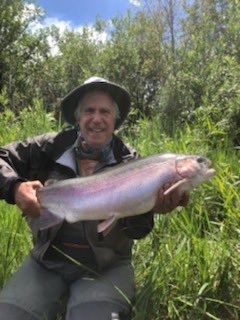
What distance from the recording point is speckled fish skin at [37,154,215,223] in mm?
2689

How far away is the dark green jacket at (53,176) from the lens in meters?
3.05

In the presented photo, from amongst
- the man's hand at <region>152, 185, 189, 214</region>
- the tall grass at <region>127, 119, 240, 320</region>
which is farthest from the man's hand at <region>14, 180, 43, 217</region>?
the tall grass at <region>127, 119, 240, 320</region>

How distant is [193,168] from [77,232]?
0.80m

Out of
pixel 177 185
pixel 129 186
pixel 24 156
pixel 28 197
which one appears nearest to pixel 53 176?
pixel 24 156

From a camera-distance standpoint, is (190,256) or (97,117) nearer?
(97,117)

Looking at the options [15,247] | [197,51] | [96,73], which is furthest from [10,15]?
[15,247]

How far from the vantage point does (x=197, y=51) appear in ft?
26.1

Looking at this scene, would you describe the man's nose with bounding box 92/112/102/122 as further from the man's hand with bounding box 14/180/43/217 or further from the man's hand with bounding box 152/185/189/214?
the man's hand with bounding box 152/185/189/214

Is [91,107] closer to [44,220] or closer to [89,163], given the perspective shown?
[89,163]

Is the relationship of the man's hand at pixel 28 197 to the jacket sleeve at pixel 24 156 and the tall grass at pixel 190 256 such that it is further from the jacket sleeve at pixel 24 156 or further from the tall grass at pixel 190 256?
the tall grass at pixel 190 256

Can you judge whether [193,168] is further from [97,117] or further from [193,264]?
[193,264]

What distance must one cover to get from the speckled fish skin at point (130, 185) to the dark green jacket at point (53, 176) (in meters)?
0.31

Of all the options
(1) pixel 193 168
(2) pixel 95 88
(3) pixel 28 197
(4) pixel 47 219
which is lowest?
(4) pixel 47 219

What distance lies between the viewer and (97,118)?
3207 millimetres
